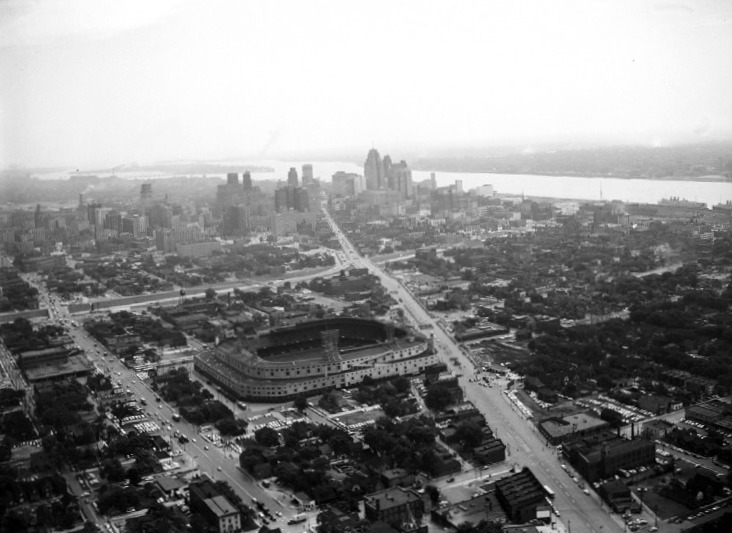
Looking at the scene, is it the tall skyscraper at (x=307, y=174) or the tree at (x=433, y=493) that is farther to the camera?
the tall skyscraper at (x=307, y=174)

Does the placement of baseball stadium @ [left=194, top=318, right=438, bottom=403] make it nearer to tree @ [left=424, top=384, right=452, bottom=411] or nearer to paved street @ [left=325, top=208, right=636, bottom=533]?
paved street @ [left=325, top=208, right=636, bottom=533]

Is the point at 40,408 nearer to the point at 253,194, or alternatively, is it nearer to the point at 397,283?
the point at 397,283

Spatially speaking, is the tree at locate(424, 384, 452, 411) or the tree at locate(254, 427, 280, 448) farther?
the tree at locate(424, 384, 452, 411)

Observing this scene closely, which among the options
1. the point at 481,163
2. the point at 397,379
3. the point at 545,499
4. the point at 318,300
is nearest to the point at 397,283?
the point at 318,300

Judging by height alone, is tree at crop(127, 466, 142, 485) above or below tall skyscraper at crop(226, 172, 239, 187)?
below

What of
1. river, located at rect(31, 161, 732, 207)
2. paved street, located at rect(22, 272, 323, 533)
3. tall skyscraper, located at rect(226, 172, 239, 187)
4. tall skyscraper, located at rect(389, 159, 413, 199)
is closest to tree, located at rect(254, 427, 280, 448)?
paved street, located at rect(22, 272, 323, 533)

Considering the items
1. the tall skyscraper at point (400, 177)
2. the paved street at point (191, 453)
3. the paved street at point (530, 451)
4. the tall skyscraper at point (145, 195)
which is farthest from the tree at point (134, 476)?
the tall skyscraper at point (400, 177)

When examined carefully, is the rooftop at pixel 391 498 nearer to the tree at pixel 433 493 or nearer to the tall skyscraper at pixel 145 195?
the tree at pixel 433 493

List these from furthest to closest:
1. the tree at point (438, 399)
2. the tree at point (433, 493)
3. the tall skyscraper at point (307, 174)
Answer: the tall skyscraper at point (307, 174) → the tree at point (438, 399) → the tree at point (433, 493)

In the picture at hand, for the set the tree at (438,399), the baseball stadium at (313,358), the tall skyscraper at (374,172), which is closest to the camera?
the tree at (438,399)
